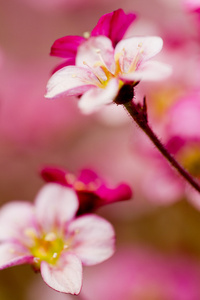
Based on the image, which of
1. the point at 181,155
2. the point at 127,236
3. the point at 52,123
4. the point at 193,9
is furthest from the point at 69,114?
the point at 193,9

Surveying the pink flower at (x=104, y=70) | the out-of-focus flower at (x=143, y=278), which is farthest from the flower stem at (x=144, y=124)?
the out-of-focus flower at (x=143, y=278)

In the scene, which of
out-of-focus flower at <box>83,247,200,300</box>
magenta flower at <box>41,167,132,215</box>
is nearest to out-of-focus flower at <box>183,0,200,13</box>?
magenta flower at <box>41,167,132,215</box>

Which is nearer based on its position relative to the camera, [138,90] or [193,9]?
[193,9]

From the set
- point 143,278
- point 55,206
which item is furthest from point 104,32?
point 143,278

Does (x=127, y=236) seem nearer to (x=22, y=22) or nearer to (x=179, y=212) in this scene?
(x=179, y=212)

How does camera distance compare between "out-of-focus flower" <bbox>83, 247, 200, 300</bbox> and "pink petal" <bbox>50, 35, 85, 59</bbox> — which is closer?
"pink petal" <bbox>50, 35, 85, 59</bbox>

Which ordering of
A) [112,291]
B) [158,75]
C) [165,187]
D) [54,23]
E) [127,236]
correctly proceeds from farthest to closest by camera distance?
[54,23] → [127,236] → [112,291] → [165,187] → [158,75]

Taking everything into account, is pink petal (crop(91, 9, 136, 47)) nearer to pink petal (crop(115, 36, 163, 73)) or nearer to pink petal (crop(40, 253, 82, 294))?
pink petal (crop(115, 36, 163, 73))
